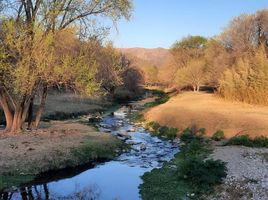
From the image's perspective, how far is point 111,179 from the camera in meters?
20.3

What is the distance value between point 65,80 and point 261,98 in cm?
2943

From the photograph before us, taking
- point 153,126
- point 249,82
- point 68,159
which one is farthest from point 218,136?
point 249,82

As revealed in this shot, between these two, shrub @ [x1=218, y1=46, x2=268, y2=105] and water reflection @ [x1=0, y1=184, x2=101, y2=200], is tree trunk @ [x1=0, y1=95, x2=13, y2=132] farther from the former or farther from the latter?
shrub @ [x1=218, y1=46, x2=268, y2=105]

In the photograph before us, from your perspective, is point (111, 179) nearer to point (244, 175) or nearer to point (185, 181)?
point (185, 181)

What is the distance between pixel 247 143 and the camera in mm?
27828

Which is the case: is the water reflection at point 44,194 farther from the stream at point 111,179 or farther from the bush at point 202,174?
the bush at point 202,174

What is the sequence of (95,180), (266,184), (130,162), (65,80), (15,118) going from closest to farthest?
1. (266,184)
2. (95,180)
3. (130,162)
4. (65,80)
5. (15,118)

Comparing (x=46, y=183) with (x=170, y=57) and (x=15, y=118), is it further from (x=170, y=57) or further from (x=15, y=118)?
(x=170, y=57)

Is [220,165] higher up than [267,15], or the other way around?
[267,15]

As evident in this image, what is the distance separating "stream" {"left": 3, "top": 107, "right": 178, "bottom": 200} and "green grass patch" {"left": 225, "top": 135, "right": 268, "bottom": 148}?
457 cm

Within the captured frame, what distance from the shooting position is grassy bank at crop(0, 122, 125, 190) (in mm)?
19911

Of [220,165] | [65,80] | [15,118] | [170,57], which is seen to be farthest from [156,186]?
[170,57]

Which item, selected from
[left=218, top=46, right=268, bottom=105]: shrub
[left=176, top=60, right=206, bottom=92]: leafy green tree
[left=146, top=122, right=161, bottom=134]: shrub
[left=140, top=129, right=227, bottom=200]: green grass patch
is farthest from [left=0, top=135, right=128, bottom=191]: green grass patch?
[left=176, top=60, right=206, bottom=92]: leafy green tree

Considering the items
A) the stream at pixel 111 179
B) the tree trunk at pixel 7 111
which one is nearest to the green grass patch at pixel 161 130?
the stream at pixel 111 179
